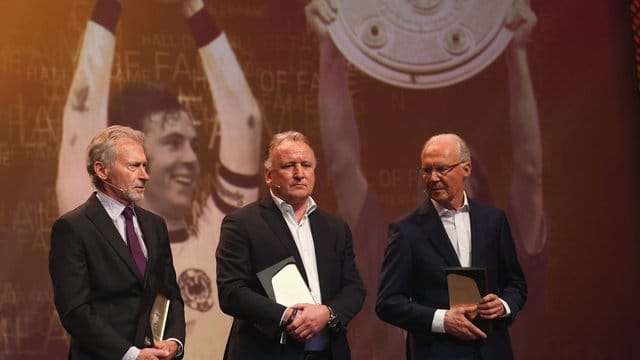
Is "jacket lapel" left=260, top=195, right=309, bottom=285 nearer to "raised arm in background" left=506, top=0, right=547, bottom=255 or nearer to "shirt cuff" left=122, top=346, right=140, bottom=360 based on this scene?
"shirt cuff" left=122, top=346, right=140, bottom=360

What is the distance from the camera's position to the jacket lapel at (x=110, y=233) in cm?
303

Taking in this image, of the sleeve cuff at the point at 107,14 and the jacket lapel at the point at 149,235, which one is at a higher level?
the sleeve cuff at the point at 107,14

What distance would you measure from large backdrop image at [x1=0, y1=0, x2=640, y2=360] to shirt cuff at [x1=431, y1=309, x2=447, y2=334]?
66.0 inches

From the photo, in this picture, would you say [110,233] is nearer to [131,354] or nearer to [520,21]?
[131,354]

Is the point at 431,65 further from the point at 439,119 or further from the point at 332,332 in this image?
the point at 332,332

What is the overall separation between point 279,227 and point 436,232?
61 cm

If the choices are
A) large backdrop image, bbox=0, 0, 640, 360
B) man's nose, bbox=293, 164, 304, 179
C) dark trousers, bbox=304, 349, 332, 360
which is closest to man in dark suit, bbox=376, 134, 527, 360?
dark trousers, bbox=304, 349, 332, 360

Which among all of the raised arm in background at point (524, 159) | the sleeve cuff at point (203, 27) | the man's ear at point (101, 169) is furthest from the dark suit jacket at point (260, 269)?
the raised arm in background at point (524, 159)

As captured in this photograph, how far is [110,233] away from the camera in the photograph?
3.05m

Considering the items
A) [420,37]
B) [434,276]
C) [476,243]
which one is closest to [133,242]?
[434,276]

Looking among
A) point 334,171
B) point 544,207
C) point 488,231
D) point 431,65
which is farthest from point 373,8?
point 488,231

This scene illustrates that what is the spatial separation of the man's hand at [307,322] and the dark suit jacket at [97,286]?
51 centimetres

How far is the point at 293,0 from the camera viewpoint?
5.00 m

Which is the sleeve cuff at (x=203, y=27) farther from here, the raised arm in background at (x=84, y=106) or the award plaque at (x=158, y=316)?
the award plaque at (x=158, y=316)
